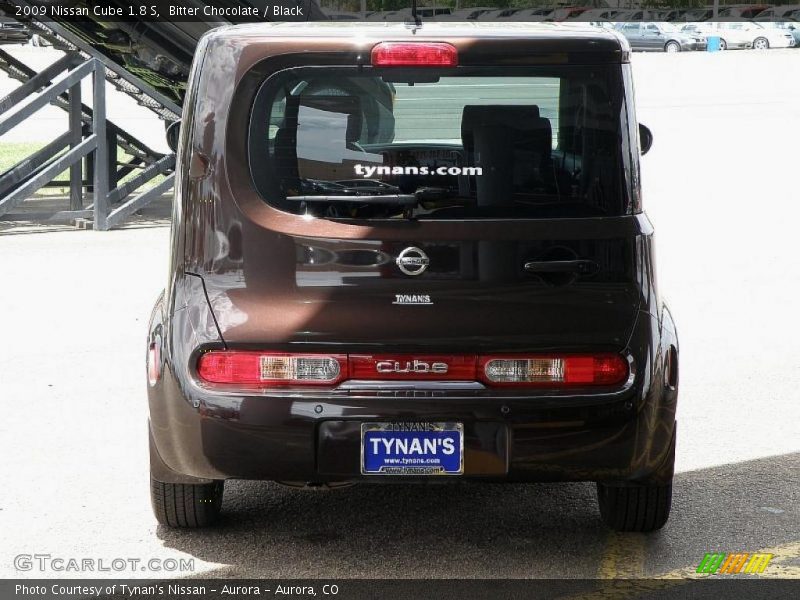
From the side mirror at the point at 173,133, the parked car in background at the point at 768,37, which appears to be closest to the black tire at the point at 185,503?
the side mirror at the point at 173,133

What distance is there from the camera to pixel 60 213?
42.5ft

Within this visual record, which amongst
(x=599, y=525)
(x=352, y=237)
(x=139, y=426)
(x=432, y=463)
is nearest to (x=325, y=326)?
(x=352, y=237)

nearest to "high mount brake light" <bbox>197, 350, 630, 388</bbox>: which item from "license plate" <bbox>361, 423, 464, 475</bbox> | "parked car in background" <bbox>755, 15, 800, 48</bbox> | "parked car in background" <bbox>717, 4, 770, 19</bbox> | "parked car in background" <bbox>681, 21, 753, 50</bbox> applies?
"license plate" <bbox>361, 423, 464, 475</bbox>

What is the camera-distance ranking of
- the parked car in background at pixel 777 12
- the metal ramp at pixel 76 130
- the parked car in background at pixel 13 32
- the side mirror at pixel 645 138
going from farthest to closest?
the parked car in background at pixel 777 12
the parked car in background at pixel 13 32
the metal ramp at pixel 76 130
the side mirror at pixel 645 138

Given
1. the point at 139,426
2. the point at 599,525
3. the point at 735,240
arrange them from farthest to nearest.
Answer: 1. the point at 735,240
2. the point at 139,426
3. the point at 599,525

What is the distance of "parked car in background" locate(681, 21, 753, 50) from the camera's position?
52794 millimetres

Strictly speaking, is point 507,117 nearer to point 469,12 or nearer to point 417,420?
point 417,420

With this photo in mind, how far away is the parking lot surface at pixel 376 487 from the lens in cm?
442

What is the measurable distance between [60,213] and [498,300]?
9783 millimetres

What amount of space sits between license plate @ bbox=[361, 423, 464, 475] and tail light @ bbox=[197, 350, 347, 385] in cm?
21

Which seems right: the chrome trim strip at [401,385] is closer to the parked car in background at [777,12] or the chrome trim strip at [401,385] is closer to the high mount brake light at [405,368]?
the high mount brake light at [405,368]

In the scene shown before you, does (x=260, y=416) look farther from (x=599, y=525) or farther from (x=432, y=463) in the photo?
(x=599, y=525)

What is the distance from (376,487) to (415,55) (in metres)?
2.01

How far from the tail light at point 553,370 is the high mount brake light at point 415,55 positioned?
0.97 metres
